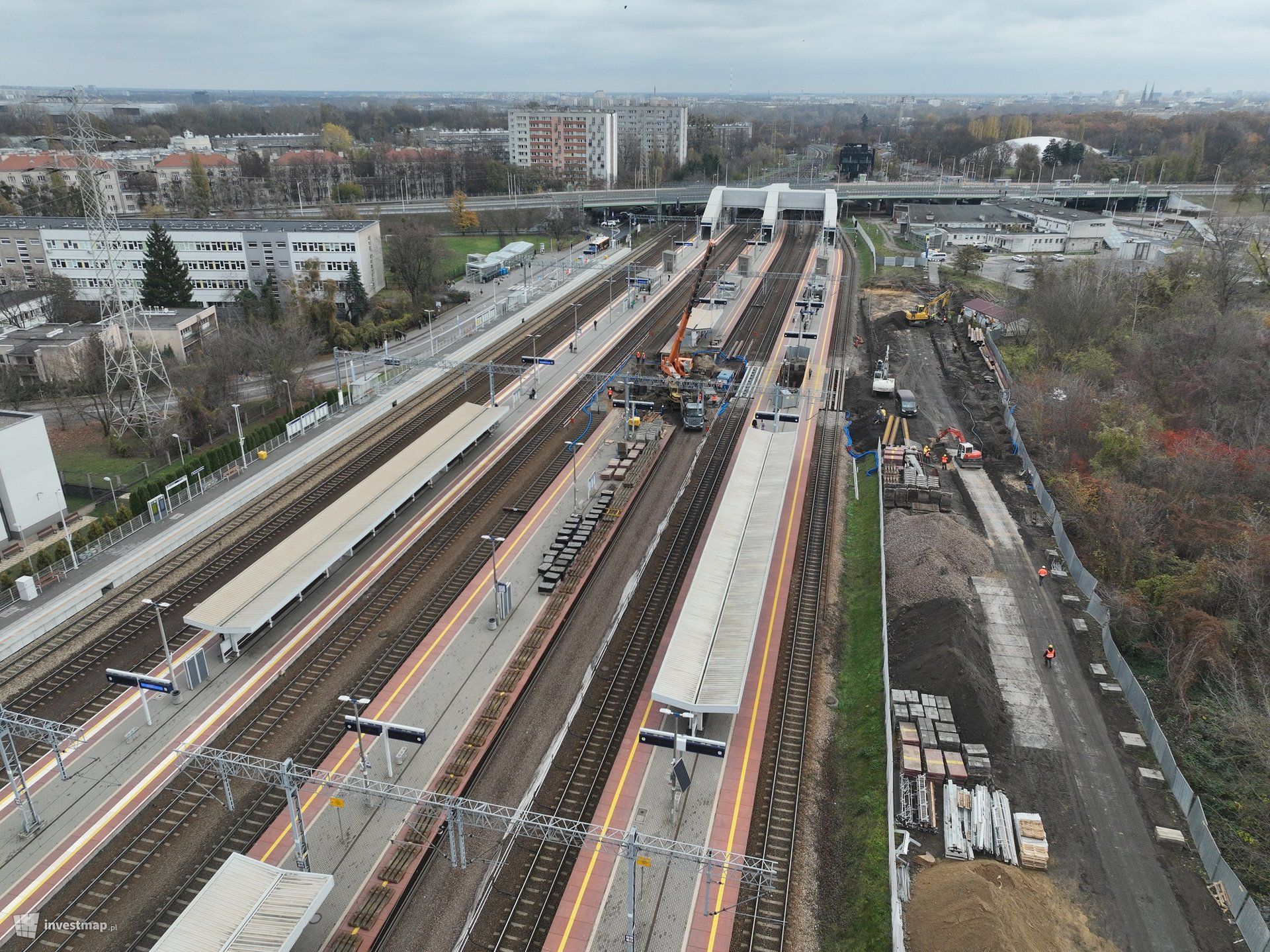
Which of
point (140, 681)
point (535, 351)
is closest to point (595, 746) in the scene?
point (140, 681)

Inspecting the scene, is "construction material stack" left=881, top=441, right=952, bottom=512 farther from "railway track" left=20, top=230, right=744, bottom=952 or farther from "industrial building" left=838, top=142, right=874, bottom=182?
A: "industrial building" left=838, top=142, right=874, bottom=182

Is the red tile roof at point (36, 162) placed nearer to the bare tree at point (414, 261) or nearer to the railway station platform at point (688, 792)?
the bare tree at point (414, 261)

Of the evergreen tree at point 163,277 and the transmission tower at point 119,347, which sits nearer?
the transmission tower at point 119,347

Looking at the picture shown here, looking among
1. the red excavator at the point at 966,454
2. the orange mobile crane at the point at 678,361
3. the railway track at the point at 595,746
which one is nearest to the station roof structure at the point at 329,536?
the railway track at the point at 595,746

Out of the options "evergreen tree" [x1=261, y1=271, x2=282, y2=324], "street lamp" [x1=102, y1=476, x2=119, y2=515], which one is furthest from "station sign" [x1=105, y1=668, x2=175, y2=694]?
"evergreen tree" [x1=261, y1=271, x2=282, y2=324]

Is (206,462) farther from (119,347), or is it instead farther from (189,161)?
(189,161)

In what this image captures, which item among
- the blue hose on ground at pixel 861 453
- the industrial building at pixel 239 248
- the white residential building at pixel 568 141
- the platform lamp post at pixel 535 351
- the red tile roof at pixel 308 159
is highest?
the white residential building at pixel 568 141
